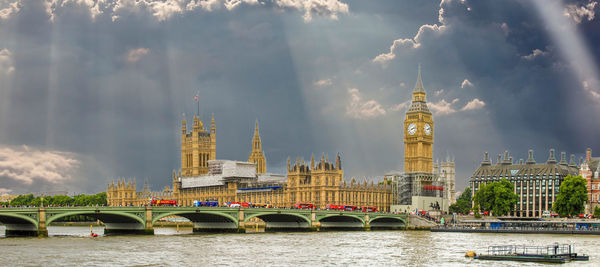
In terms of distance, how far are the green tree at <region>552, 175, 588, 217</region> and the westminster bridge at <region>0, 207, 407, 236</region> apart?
30.0 m

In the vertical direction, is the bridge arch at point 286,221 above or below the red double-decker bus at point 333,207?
below

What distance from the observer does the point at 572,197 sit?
6265 inches

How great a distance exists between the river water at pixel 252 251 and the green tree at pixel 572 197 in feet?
154

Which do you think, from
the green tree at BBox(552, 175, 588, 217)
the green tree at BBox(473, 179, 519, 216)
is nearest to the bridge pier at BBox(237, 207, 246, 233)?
the green tree at BBox(473, 179, 519, 216)

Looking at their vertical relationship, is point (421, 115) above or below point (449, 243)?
above

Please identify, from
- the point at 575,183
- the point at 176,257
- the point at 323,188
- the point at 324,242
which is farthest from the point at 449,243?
the point at 323,188

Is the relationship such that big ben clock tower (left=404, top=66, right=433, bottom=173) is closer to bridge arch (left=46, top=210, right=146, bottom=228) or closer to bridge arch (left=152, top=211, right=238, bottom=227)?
bridge arch (left=152, top=211, right=238, bottom=227)

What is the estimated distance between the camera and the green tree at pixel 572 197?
159125 millimetres

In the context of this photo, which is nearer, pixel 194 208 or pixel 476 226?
pixel 194 208

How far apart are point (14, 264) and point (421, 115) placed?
443ft

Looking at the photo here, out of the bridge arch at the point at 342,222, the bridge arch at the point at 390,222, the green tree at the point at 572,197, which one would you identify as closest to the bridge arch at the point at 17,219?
the bridge arch at the point at 342,222

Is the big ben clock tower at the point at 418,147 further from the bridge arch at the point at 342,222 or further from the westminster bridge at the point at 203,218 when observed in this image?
the bridge arch at the point at 342,222

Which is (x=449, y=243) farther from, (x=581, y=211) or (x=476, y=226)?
(x=581, y=211)

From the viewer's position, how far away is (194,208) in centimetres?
12181
